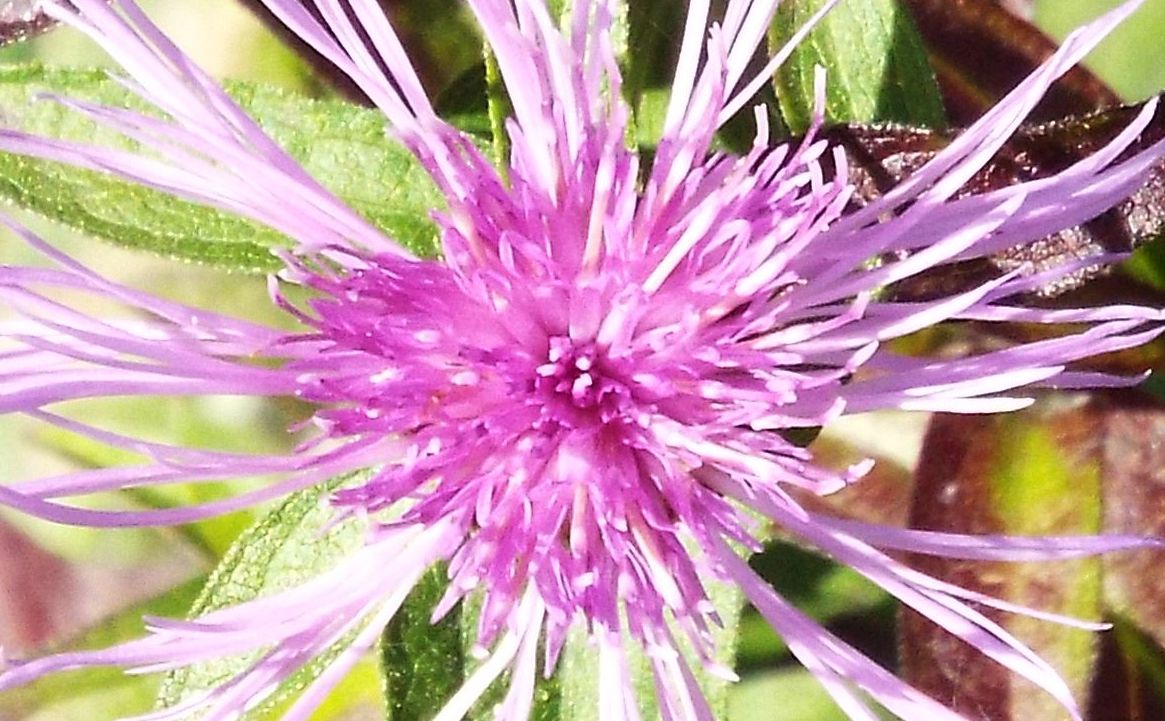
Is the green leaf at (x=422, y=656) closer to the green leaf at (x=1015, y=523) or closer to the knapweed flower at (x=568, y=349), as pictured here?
the knapweed flower at (x=568, y=349)

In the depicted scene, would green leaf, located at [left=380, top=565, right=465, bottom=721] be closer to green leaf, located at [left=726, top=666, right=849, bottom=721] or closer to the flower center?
the flower center

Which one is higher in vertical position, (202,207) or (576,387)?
(202,207)

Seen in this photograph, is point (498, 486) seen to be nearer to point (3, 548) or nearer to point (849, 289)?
point (849, 289)

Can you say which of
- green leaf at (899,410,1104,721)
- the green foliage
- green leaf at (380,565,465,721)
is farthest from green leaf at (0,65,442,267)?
the green foliage

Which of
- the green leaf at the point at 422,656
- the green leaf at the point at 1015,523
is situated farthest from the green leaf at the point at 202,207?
the green leaf at the point at 1015,523

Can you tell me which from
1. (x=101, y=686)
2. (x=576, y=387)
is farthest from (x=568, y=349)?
(x=101, y=686)

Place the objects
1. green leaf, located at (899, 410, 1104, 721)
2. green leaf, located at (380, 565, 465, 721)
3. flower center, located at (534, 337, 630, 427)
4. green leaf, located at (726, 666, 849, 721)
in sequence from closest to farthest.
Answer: flower center, located at (534, 337, 630, 427), green leaf, located at (380, 565, 465, 721), green leaf, located at (899, 410, 1104, 721), green leaf, located at (726, 666, 849, 721)

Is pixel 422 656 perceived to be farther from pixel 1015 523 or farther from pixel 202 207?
pixel 1015 523
